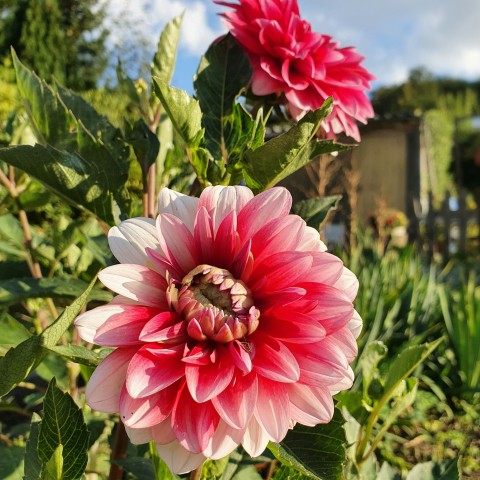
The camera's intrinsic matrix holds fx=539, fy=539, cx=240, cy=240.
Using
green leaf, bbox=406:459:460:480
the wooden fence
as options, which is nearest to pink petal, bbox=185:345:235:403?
green leaf, bbox=406:459:460:480

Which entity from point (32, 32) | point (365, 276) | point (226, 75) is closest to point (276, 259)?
point (226, 75)

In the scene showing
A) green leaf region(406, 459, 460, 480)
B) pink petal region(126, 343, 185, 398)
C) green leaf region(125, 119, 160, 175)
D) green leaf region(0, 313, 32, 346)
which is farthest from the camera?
green leaf region(406, 459, 460, 480)

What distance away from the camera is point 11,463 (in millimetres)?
885

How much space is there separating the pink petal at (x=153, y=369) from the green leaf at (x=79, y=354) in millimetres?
54

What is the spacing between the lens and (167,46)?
75 cm

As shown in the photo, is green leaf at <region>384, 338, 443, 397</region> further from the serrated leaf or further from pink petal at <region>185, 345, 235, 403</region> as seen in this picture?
the serrated leaf

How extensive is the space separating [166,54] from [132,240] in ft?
1.14

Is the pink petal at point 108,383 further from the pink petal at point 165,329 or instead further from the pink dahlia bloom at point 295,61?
the pink dahlia bloom at point 295,61

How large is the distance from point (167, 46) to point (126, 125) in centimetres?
12

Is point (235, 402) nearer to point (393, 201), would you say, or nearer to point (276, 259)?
point (276, 259)

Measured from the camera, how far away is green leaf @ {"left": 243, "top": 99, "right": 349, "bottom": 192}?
0.54 meters

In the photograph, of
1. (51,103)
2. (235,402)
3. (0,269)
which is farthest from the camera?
(0,269)

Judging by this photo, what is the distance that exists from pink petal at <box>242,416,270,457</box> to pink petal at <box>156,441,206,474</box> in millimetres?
41

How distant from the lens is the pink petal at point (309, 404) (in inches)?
18.9
